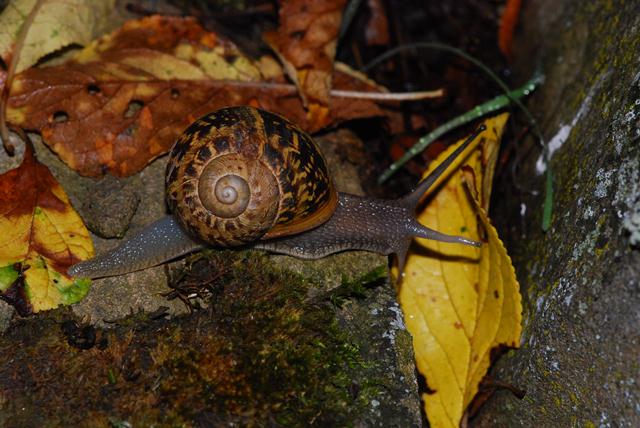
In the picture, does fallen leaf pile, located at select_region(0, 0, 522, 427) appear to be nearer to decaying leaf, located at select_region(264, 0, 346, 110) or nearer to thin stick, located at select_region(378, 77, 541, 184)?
decaying leaf, located at select_region(264, 0, 346, 110)

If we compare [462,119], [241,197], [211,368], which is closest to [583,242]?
[462,119]

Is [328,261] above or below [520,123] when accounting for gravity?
below

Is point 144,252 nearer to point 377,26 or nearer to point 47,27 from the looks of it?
point 47,27

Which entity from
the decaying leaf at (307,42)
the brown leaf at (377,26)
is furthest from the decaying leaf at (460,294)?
the brown leaf at (377,26)

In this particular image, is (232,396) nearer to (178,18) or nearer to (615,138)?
(615,138)

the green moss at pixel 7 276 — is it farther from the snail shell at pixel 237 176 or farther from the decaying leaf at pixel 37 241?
the snail shell at pixel 237 176

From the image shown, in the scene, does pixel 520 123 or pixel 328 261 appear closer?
pixel 328 261

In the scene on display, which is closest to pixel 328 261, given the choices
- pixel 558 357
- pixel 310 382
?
pixel 310 382
